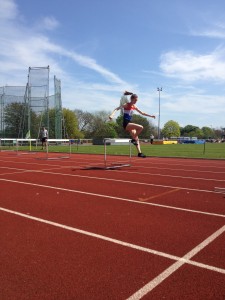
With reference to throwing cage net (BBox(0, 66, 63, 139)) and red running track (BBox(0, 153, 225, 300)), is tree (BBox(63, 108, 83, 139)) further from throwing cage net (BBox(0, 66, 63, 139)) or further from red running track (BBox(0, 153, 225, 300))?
red running track (BBox(0, 153, 225, 300))

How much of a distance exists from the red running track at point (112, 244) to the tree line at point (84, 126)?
104 feet

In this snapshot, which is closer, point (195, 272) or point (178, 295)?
point (178, 295)

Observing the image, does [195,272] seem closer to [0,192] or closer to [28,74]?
[0,192]

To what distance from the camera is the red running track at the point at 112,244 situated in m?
2.46

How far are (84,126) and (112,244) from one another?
309 feet

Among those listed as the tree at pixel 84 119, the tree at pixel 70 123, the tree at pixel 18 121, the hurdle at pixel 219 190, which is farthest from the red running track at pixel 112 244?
the tree at pixel 84 119

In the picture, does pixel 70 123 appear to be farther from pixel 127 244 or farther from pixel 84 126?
pixel 127 244

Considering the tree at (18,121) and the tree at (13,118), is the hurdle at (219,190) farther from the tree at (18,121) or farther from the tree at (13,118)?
the tree at (13,118)

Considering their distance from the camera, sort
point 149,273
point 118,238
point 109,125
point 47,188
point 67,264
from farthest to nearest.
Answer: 1. point 109,125
2. point 47,188
3. point 118,238
4. point 67,264
5. point 149,273

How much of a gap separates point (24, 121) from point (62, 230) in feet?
113

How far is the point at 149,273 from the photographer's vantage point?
2.68 m

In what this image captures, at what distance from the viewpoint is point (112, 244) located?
132 inches

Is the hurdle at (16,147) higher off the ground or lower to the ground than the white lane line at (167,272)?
higher

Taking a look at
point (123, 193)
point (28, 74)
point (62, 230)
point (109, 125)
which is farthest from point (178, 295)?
point (109, 125)
